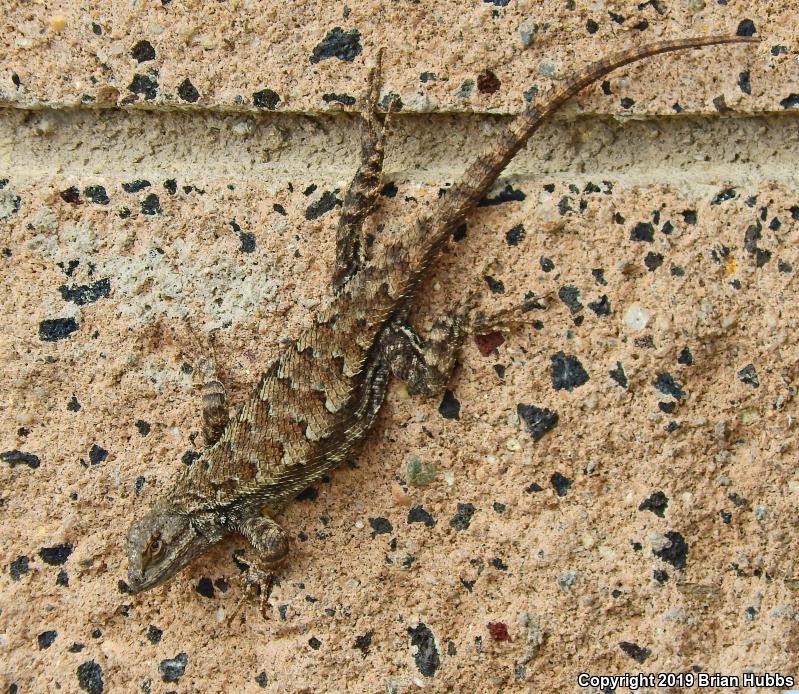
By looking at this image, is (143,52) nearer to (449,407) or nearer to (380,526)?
(449,407)

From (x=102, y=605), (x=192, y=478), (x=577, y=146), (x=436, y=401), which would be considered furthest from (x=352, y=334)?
(x=102, y=605)

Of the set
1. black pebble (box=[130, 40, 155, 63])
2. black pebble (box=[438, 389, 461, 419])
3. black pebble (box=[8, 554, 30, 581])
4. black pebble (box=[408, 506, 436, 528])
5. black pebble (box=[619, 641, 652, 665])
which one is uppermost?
black pebble (box=[130, 40, 155, 63])

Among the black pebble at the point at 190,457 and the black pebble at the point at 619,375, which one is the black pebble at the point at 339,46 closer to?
the black pebble at the point at 619,375

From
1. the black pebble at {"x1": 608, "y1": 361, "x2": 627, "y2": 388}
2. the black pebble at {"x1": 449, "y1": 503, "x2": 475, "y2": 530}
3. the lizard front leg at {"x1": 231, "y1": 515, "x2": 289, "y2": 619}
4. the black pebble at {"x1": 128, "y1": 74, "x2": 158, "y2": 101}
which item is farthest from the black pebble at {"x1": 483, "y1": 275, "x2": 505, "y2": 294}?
the black pebble at {"x1": 128, "y1": 74, "x2": 158, "y2": 101}

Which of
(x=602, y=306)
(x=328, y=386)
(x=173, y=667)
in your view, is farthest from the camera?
(x=328, y=386)

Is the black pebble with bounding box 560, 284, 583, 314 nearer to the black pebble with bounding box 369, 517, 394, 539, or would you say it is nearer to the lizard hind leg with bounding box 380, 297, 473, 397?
the lizard hind leg with bounding box 380, 297, 473, 397

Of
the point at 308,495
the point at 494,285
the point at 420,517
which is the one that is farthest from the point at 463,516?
the point at 494,285

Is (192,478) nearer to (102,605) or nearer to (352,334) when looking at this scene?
(102,605)
